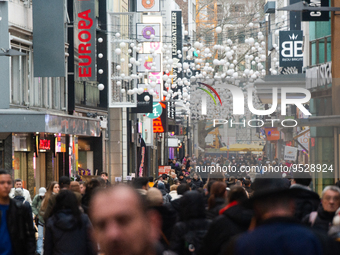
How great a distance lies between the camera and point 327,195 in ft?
23.7

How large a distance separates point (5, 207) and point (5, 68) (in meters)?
13.5

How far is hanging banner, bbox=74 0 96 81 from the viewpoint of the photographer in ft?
81.4

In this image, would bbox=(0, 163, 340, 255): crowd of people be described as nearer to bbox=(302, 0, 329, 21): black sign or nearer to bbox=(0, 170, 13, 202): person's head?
bbox=(0, 170, 13, 202): person's head

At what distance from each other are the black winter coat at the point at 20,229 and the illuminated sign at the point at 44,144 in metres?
15.6

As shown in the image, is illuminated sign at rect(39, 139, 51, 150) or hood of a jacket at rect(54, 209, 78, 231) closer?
hood of a jacket at rect(54, 209, 78, 231)

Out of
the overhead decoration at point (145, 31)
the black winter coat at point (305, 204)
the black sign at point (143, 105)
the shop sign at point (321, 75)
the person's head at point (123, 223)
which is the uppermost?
the overhead decoration at point (145, 31)

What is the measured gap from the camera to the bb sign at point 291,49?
31484 millimetres

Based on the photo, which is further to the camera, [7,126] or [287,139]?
[287,139]

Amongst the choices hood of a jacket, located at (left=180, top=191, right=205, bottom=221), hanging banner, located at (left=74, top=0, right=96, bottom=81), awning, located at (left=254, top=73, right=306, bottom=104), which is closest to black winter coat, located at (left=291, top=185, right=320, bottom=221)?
hood of a jacket, located at (left=180, top=191, right=205, bottom=221)

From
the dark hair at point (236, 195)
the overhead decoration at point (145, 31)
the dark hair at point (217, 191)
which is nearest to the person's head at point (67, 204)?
the dark hair at point (217, 191)

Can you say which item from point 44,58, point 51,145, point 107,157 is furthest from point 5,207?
point 107,157

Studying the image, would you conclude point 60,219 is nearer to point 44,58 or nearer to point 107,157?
point 44,58

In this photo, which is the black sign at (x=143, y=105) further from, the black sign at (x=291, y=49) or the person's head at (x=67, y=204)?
the person's head at (x=67, y=204)

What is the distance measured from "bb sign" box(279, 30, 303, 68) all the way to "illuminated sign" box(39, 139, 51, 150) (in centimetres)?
1303
